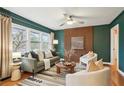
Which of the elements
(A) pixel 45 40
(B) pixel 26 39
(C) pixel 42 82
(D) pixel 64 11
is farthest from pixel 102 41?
(C) pixel 42 82

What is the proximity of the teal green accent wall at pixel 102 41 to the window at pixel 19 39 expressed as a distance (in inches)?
146

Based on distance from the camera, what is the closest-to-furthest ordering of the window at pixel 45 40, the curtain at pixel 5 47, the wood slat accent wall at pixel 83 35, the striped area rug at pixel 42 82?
1. the striped area rug at pixel 42 82
2. the curtain at pixel 5 47
3. the wood slat accent wall at pixel 83 35
4. the window at pixel 45 40

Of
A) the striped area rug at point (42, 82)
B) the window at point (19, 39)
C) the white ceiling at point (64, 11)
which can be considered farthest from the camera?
the window at point (19, 39)

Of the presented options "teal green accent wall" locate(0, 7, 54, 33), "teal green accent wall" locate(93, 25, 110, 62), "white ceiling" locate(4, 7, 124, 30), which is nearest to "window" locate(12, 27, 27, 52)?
"teal green accent wall" locate(0, 7, 54, 33)

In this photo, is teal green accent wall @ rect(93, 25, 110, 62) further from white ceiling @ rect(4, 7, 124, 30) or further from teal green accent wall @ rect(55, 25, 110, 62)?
white ceiling @ rect(4, 7, 124, 30)

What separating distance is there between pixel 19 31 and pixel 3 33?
1.28 m

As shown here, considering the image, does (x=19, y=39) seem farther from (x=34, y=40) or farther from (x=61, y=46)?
(x=61, y=46)

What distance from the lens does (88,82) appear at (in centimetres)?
182

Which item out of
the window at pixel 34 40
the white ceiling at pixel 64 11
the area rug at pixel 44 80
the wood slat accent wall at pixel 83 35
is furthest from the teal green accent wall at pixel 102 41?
the area rug at pixel 44 80

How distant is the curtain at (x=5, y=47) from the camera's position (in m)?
3.24

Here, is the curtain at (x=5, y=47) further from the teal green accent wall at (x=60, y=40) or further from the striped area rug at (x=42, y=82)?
the teal green accent wall at (x=60, y=40)

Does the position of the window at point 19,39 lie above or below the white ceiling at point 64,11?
below
